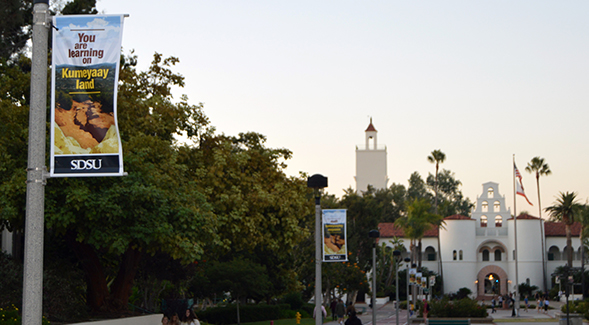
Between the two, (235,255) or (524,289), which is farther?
(524,289)

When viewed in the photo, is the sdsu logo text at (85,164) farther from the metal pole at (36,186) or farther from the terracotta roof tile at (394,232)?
the terracotta roof tile at (394,232)

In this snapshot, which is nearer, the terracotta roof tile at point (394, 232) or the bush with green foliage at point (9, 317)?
the bush with green foliage at point (9, 317)

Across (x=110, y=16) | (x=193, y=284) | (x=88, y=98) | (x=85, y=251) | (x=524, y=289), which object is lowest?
(x=524, y=289)

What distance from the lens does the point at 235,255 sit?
41.8 m

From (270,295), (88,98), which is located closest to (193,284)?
(270,295)

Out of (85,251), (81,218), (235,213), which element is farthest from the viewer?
(235,213)

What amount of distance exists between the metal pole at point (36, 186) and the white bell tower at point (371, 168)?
108 meters

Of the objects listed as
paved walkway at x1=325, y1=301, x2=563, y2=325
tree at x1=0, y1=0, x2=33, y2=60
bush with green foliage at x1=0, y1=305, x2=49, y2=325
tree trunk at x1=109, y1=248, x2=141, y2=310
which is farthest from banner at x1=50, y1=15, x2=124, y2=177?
paved walkway at x1=325, y1=301, x2=563, y2=325

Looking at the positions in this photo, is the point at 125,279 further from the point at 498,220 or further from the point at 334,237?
the point at 498,220

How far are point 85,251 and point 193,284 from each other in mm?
16872

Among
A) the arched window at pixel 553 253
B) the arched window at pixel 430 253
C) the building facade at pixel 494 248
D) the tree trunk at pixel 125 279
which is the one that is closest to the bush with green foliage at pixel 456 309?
the tree trunk at pixel 125 279

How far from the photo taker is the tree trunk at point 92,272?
21.7 metres

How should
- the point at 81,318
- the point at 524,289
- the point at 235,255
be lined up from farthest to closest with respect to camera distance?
the point at 524,289 < the point at 235,255 < the point at 81,318

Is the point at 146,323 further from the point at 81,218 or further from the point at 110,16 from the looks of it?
the point at 110,16
